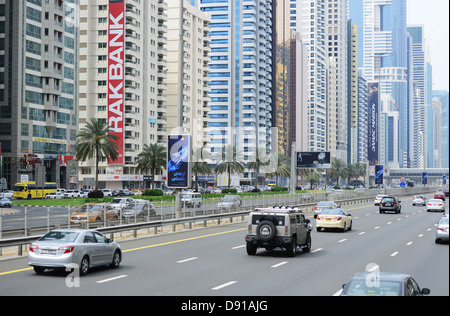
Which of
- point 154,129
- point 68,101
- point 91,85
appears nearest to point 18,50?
point 68,101

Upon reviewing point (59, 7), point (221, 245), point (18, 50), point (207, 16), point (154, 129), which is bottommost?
point (221, 245)

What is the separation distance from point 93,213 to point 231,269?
41.7 feet

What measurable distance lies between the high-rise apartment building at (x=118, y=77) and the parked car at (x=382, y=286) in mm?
115454

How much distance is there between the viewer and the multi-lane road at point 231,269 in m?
16.0

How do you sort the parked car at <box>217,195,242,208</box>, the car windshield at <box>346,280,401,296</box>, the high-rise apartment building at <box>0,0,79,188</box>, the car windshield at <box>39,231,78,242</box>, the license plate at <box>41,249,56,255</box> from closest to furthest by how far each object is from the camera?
the car windshield at <box>346,280,401,296</box>, the license plate at <box>41,249,56,255</box>, the car windshield at <box>39,231,78,242</box>, the parked car at <box>217,195,242,208</box>, the high-rise apartment building at <box>0,0,79,188</box>

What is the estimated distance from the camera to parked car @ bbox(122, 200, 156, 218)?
34594 millimetres

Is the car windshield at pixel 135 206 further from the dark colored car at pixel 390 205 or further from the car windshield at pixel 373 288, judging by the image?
the dark colored car at pixel 390 205

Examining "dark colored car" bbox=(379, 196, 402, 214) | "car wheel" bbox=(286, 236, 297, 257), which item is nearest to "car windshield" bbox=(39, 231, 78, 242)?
"car wheel" bbox=(286, 236, 297, 257)

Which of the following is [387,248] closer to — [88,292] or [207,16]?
[88,292]

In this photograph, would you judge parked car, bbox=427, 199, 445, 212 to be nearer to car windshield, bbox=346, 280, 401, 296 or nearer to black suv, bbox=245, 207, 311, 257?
black suv, bbox=245, 207, 311, 257

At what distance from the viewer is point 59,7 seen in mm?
108812

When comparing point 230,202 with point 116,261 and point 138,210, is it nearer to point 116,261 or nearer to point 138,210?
point 138,210

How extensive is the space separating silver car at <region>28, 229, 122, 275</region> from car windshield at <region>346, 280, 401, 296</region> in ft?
37.5

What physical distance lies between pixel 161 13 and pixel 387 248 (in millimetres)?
124675
